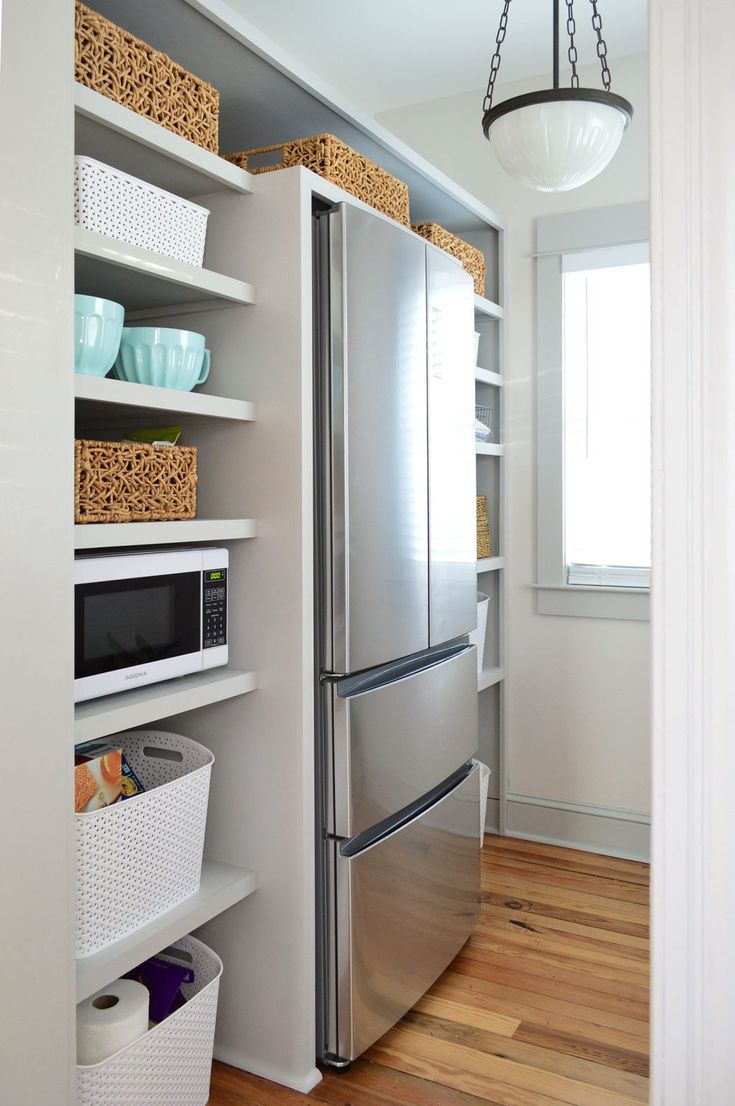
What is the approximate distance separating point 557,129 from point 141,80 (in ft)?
2.84

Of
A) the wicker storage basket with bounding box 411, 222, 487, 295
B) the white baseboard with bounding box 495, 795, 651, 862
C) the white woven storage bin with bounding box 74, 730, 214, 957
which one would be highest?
the wicker storage basket with bounding box 411, 222, 487, 295

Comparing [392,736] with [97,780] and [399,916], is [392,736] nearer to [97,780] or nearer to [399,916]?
[399,916]

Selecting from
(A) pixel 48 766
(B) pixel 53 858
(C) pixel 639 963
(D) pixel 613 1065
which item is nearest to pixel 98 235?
(A) pixel 48 766

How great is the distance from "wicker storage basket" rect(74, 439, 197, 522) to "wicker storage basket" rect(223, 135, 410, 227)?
0.75 meters

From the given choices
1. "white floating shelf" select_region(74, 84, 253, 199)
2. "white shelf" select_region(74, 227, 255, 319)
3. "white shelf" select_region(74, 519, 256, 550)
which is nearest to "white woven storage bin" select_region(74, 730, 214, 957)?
"white shelf" select_region(74, 519, 256, 550)

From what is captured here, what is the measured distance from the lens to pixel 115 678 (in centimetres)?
159

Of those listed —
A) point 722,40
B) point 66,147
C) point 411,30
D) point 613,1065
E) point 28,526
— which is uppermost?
point 411,30

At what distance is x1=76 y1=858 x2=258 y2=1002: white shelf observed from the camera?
150cm

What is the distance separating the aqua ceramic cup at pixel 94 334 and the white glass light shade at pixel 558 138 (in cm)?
98

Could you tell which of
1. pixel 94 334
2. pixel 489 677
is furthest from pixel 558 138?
pixel 489 677

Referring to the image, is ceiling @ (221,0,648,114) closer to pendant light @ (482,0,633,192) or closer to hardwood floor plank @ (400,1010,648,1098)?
pendant light @ (482,0,633,192)

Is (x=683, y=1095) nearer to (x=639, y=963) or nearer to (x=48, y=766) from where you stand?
(x=48, y=766)

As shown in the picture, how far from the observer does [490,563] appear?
3211 mm

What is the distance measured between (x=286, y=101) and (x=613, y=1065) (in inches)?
93.0
